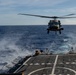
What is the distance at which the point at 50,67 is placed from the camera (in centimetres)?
5519

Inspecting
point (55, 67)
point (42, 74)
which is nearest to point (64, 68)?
point (55, 67)

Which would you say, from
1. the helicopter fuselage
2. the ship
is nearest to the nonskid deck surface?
the ship

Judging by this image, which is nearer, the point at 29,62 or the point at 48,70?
the point at 48,70

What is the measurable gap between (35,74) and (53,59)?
16.6m

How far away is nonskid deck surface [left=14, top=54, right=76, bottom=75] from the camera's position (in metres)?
50.7

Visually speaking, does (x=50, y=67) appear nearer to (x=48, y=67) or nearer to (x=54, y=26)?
(x=48, y=67)

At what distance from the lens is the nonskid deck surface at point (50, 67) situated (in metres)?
50.7

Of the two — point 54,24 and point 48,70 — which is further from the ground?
point 54,24

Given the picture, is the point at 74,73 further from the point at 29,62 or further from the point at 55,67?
the point at 29,62

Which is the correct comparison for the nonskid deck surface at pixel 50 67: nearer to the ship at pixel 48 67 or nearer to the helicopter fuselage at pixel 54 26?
the ship at pixel 48 67

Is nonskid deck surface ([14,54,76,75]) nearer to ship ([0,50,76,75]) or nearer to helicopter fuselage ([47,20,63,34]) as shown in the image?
ship ([0,50,76,75])

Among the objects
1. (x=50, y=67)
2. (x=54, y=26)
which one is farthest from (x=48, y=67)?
(x=54, y=26)

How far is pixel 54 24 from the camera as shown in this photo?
5719 centimetres

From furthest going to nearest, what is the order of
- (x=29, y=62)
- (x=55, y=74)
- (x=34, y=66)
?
(x=29, y=62) < (x=34, y=66) < (x=55, y=74)
